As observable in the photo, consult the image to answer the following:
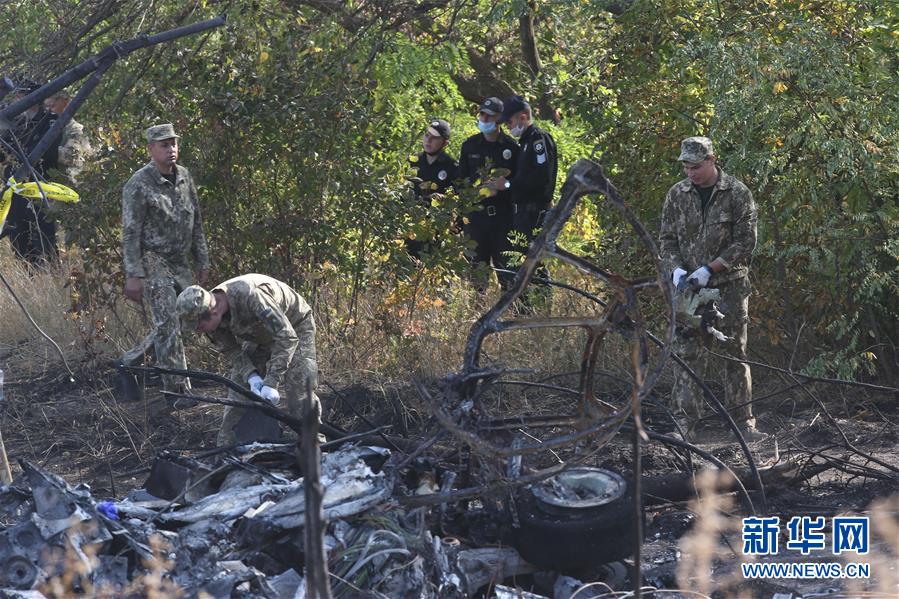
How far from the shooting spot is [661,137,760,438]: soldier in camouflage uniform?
7.90 meters

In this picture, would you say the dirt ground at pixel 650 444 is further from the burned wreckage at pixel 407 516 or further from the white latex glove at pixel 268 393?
the burned wreckage at pixel 407 516

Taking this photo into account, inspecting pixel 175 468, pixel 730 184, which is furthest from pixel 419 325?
pixel 175 468

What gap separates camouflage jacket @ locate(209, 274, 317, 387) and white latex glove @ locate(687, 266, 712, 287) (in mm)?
2337

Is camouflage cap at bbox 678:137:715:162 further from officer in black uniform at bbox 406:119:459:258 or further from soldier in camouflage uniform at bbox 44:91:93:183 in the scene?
soldier in camouflage uniform at bbox 44:91:93:183

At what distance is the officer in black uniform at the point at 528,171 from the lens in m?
10.3

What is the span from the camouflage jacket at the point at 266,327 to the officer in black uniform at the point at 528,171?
2896 millimetres

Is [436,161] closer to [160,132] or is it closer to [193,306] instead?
[160,132]

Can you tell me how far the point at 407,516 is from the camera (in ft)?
18.3

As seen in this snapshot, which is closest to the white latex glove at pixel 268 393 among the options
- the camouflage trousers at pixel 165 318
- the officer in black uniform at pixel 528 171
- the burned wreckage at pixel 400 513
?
the burned wreckage at pixel 400 513

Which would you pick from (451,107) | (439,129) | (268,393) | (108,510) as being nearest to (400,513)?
(108,510)

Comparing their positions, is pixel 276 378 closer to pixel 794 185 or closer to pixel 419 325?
pixel 419 325

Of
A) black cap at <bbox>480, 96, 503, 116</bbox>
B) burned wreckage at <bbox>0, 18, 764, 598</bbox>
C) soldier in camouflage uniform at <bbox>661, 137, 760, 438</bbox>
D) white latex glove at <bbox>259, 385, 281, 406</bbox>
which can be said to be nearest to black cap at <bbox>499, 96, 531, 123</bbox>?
black cap at <bbox>480, 96, 503, 116</bbox>

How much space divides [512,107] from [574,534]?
5.42 m

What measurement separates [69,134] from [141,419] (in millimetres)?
3946
